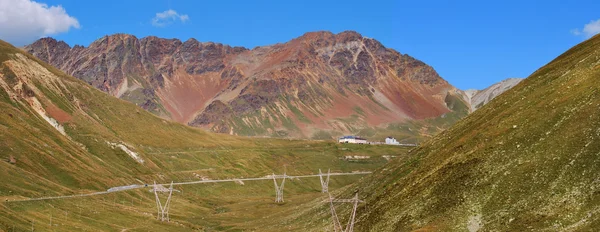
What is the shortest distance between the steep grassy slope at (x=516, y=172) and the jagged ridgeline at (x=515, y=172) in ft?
0.48

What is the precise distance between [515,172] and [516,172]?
0.52 feet

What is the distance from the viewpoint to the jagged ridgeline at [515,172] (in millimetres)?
75125

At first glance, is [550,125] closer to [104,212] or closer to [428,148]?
[428,148]

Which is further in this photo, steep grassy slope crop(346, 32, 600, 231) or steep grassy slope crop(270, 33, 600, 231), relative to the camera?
steep grassy slope crop(270, 33, 600, 231)

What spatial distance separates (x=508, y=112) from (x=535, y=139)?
19.3 m

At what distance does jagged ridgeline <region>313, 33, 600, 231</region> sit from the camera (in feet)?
246

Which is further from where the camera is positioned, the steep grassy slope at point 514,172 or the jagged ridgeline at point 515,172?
the steep grassy slope at point 514,172

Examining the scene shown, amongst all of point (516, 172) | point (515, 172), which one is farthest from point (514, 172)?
point (516, 172)

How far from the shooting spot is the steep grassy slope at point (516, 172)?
246 feet

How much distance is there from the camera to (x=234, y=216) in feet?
631

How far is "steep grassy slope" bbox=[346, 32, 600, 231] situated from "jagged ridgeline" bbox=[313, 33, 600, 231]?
0.48 feet

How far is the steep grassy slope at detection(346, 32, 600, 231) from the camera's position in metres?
75.1

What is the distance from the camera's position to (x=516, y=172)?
8619 cm

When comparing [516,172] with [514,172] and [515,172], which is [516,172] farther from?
[514,172]
